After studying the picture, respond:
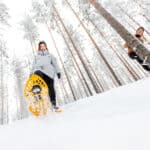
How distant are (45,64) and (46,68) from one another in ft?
0.28

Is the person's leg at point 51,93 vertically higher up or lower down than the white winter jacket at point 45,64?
lower down

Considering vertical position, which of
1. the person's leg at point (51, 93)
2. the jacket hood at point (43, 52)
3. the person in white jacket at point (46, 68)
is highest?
the jacket hood at point (43, 52)

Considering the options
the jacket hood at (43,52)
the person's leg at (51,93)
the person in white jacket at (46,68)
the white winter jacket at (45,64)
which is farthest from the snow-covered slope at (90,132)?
the jacket hood at (43,52)

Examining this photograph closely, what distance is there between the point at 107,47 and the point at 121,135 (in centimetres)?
3445

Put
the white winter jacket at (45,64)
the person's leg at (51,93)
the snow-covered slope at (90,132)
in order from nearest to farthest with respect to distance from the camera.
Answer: the snow-covered slope at (90,132)
the person's leg at (51,93)
the white winter jacket at (45,64)

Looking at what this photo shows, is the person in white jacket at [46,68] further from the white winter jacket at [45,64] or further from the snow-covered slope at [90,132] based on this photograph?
the snow-covered slope at [90,132]

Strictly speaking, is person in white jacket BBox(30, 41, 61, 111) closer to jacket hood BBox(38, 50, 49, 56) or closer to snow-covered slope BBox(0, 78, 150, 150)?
jacket hood BBox(38, 50, 49, 56)

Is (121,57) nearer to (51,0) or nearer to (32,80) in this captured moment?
(51,0)

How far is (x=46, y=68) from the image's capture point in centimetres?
823

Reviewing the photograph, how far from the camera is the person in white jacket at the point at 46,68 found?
8.14m

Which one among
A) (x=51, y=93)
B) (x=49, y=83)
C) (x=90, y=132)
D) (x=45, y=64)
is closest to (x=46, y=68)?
(x=45, y=64)

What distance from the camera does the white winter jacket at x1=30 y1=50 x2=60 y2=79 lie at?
820cm

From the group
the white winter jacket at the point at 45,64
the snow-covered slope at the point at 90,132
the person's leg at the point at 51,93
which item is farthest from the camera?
the white winter jacket at the point at 45,64

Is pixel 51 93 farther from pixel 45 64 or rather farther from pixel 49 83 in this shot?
pixel 45 64
